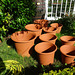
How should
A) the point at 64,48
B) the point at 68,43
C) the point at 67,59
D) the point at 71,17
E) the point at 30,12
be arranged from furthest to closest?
the point at 71,17, the point at 30,12, the point at 68,43, the point at 64,48, the point at 67,59

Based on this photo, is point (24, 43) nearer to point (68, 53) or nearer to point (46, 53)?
point (46, 53)

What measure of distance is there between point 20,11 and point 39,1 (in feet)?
4.81

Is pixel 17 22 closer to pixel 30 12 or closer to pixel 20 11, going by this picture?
pixel 20 11

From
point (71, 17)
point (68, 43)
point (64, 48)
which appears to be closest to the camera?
point (64, 48)

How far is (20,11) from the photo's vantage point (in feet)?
10.1

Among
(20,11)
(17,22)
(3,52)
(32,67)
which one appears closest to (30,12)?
(20,11)

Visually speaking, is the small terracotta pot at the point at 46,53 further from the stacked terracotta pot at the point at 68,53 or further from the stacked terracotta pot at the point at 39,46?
the stacked terracotta pot at the point at 68,53

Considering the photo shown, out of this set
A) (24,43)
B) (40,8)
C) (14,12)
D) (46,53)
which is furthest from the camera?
(40,8)

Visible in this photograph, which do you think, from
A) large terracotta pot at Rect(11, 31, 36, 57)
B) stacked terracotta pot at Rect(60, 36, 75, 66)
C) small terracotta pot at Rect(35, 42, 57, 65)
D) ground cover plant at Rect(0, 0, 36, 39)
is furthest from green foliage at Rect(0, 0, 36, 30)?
stacked terracotta pot at Rect(60, 36, 75, 66)

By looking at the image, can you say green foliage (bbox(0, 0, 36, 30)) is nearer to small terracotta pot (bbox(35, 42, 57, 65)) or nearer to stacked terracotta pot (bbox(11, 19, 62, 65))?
stacked terracotta pot (bbox(11, 19, 62, 65))

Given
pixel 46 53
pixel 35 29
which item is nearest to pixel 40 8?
pixel 35 29

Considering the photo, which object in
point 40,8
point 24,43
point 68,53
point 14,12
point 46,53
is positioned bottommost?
point 68,53

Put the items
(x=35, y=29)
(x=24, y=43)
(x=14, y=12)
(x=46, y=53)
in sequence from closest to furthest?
(x=46, y=53)
(x=24, y=43)
(x=14, y=12)
(x=35, y=29)

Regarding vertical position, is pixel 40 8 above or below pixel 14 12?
above
